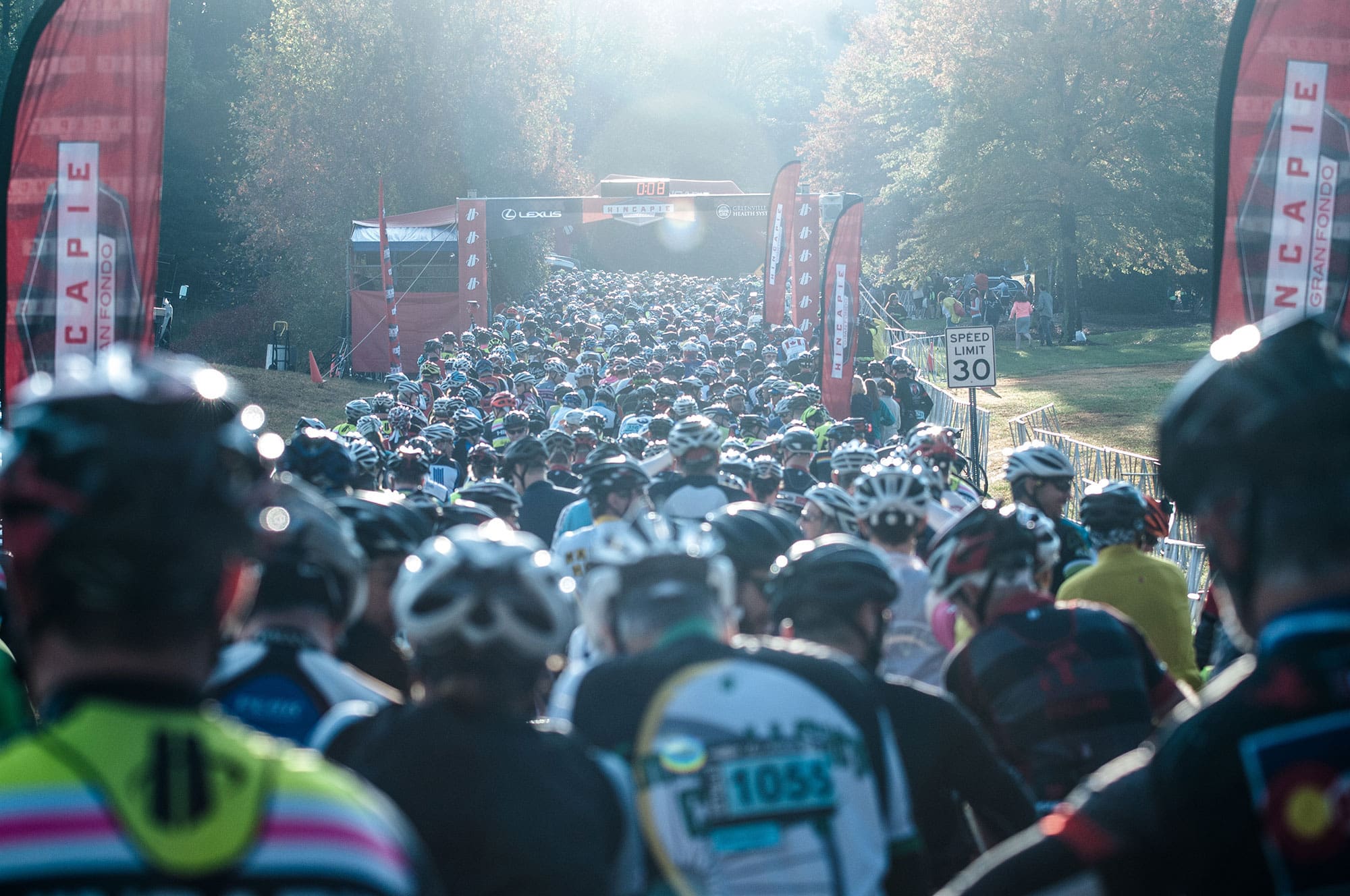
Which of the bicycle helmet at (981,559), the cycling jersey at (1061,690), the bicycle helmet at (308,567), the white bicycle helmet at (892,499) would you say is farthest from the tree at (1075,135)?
the bicycle helmet at (308,567)

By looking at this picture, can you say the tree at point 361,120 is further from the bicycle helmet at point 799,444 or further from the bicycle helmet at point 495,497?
the bicycle helmet at point 495,497

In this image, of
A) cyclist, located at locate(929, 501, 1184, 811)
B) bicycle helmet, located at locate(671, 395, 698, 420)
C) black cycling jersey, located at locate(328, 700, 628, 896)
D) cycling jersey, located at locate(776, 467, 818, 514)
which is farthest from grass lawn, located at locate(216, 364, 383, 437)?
black cycling jersey, located at locate(328, 700, 628, 896)

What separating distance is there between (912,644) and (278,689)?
2875 mm

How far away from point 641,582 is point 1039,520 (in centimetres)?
315

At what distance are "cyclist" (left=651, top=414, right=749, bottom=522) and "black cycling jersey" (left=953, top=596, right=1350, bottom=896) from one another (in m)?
6.82

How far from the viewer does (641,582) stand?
3301mm

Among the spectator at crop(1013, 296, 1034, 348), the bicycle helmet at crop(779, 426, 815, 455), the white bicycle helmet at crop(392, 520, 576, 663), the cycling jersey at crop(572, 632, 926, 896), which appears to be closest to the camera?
the white bicycle helmet at crop(392, 520, 576, 663)

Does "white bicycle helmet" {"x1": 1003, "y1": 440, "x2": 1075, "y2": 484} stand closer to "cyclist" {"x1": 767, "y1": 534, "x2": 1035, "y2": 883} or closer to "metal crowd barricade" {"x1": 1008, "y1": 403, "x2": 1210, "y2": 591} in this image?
"metal crowd barricade" {"x1": 1008, "y1": 403, "x2": 1210, "y2": 591}

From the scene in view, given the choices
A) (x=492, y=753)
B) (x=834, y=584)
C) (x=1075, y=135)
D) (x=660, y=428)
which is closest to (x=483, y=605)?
(x=492, y=753)

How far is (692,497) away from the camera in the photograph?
9.17 meters

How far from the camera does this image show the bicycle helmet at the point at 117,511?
1845mm

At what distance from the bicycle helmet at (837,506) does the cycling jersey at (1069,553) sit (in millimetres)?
1415

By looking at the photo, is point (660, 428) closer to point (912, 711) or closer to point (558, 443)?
point (558, 443)

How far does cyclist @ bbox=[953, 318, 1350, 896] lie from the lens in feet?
6.71
